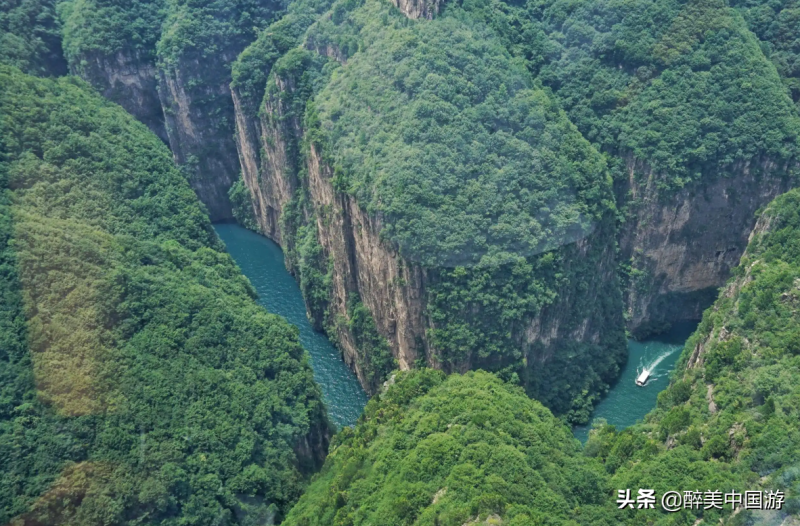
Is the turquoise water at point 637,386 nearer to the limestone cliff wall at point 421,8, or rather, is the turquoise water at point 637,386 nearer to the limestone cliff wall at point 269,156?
the limestone cliff wall at point 421,8

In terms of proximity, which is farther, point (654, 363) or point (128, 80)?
point (128, 80)

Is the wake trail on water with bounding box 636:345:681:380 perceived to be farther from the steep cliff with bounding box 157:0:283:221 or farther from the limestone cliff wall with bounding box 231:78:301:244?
the steep cliff with bounding box 157:0:283:221

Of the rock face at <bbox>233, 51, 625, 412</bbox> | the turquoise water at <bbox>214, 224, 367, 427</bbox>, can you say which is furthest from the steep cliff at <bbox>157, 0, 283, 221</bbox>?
the rock face at <bbox>233, 51, 625, 412</bbox>

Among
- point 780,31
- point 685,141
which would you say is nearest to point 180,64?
point 685,141

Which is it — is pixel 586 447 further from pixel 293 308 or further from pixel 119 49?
pixel 119 49

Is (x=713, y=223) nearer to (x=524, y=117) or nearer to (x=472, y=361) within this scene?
(x=524, y=117)

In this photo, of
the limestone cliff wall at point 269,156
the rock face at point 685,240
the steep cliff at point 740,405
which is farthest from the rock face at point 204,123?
the steep cliff at point 740,405
